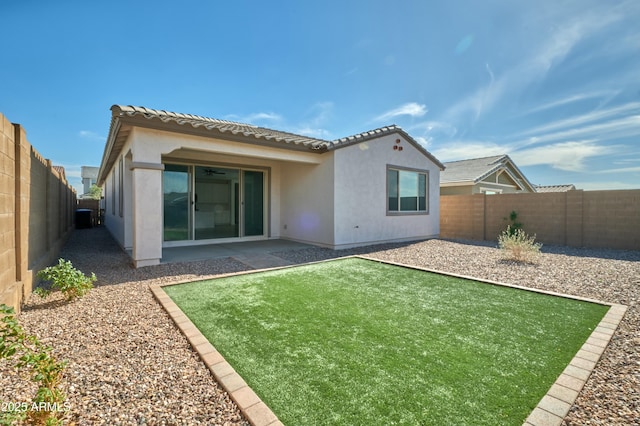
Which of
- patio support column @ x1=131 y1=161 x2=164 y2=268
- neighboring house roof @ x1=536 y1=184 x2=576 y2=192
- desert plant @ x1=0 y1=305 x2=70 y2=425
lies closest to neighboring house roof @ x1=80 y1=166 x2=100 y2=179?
patio support column @ x1=131 y1=161 x2=164 y2=268

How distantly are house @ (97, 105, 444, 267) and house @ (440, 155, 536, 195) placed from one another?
576cm

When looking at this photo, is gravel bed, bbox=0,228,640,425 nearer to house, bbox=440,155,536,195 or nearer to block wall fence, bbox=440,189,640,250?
block wall fence, bbox=440,189,640,250

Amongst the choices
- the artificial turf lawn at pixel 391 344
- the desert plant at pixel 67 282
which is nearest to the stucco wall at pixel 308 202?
the artificial turf lawn at pixel 391 344

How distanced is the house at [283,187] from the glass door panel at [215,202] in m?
0.04

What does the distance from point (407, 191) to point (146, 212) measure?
9.39 meters

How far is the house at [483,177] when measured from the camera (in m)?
16.7

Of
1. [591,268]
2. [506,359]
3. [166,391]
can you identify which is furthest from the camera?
[591,268]

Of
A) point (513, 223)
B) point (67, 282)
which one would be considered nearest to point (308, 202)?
point (67, 282)

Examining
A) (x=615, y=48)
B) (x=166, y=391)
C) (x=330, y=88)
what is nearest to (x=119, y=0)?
(x=330, y=88)

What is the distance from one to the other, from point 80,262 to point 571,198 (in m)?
16.5

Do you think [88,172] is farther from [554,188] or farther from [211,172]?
[554,188]

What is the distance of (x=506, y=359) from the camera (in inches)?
108

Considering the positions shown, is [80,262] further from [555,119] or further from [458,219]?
[555,119]

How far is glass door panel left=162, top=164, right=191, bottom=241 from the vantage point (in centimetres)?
923
